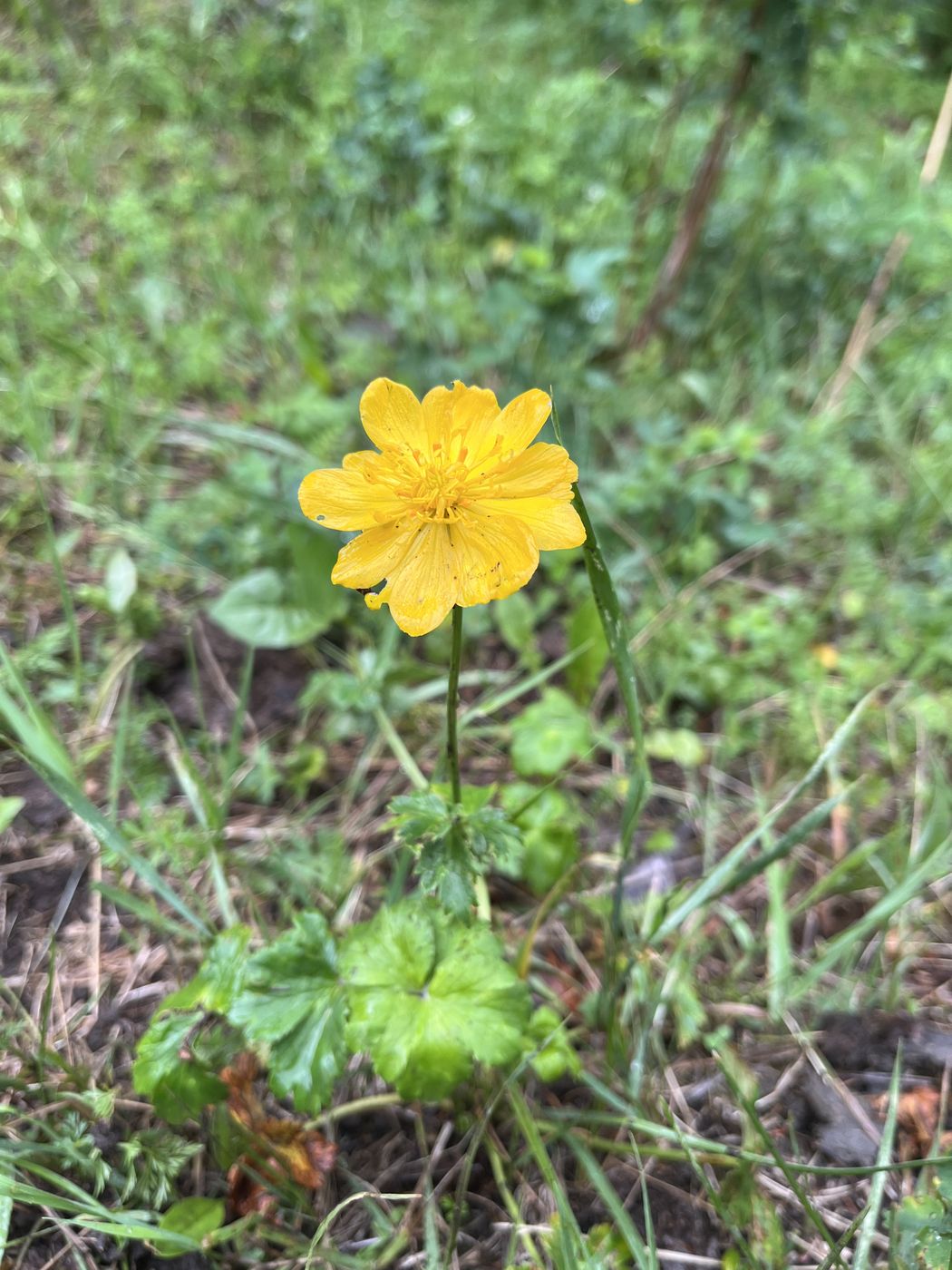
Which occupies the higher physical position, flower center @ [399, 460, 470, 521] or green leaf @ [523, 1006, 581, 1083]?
flower center @ [399, 460, 470, 521]

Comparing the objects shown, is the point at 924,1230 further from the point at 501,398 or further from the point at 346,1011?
the point at 501,398

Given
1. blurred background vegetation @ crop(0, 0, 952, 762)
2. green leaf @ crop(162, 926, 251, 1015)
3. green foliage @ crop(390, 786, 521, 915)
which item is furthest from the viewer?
blurred background vegetation @ crop(0, 0, 952, 762)

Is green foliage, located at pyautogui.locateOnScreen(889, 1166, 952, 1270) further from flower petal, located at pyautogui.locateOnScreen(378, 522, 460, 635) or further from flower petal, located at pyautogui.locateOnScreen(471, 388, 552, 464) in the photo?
flower petal, located at pyautogui.locateOnScreen(471, 388, 552, 464)

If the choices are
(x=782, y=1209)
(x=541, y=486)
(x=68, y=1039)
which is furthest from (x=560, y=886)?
(x=68, y=1039)

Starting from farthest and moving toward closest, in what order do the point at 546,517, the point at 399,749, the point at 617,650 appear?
the point at 399,749, the point at 617,650, the point at 546,517

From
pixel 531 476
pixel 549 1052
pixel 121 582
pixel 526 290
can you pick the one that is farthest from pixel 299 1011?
pixel 526 290

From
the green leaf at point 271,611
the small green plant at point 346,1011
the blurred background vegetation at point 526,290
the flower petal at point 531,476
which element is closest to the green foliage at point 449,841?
the small green plant at point 346,1011

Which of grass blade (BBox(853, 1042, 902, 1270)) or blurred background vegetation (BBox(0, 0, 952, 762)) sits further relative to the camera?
blurred background vegetation (BBox(0, 0, 952, 762))

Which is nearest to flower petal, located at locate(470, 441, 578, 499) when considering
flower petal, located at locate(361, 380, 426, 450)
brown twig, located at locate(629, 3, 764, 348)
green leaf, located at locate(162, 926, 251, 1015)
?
flower petal, located at locate(361, 380, 426, 450)
